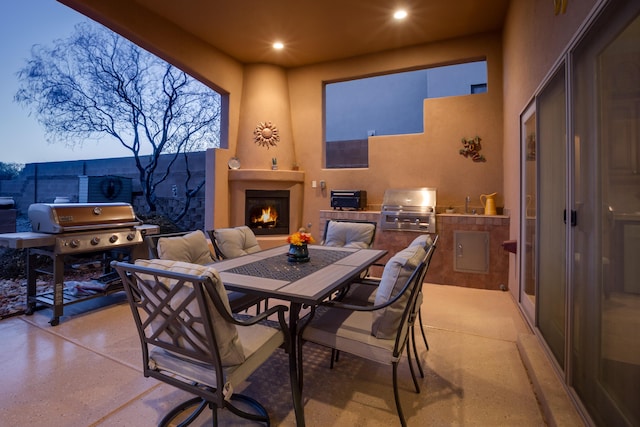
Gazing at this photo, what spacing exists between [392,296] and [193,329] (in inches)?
35.0

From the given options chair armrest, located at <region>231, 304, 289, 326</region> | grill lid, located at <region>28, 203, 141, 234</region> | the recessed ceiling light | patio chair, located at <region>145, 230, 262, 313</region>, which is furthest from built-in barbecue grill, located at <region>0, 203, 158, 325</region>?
the recessed ceiling light

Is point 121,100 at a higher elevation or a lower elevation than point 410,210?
higher

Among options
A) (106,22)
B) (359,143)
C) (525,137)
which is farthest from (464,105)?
(106,22)

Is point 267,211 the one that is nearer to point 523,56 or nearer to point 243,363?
point 523,56

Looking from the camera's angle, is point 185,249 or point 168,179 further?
point 168,179

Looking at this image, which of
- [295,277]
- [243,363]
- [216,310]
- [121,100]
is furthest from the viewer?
[121,100]

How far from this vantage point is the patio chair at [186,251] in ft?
7.34

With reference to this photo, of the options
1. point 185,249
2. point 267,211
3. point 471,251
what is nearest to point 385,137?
point 471,251

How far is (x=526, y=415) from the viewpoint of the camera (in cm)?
164

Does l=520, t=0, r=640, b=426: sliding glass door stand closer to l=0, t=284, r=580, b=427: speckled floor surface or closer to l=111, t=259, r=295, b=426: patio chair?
l=0, t=284, r=580, b=427: speckled floor surface

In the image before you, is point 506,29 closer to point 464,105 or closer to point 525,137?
point 464,105

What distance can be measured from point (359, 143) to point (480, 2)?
11.6ft

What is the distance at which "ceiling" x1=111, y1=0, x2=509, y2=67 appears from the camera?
3.81m

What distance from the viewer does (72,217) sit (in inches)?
114
